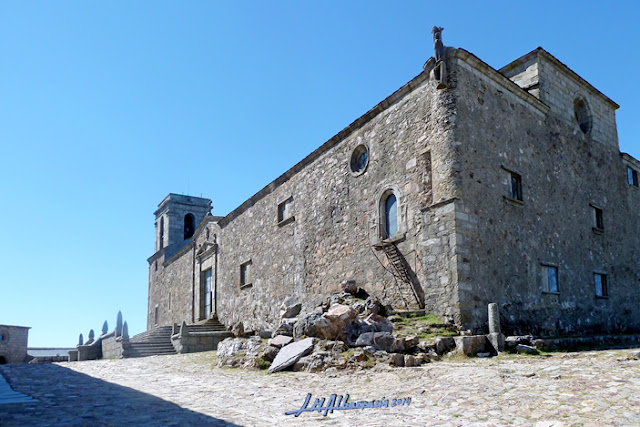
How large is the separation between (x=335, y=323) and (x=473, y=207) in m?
4.23

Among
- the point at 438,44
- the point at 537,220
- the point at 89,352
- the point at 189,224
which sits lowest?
the point at 89,352

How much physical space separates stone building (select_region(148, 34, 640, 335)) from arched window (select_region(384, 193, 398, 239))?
4cm

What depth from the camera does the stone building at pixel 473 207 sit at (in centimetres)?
1250

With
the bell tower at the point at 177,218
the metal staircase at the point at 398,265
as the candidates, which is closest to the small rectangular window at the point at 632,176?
the metal staircase at the point at 398,265

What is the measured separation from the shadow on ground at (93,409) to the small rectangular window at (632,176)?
1822cm

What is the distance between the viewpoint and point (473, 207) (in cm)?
1244

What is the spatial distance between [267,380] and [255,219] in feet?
43.7

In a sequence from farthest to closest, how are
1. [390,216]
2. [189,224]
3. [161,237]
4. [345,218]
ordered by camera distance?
1. [189,224]
2. [161,237]
3. [345,218]
4. [390,216]

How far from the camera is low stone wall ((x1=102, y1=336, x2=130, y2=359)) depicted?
63.0 feet

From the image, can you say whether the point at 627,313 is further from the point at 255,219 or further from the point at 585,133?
the point at 255,219

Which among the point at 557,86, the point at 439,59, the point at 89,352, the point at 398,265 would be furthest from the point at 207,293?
the point at 557,86

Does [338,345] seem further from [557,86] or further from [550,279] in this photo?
[557,86]

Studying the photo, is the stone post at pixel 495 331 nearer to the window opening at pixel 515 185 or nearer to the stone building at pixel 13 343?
the window opening at pixel 515 185

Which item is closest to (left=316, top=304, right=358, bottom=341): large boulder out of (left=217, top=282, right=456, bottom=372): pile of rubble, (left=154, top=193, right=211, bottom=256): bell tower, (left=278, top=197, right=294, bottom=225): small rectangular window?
(left=217, top=282, right=456, bottom=372): pile of rubble
